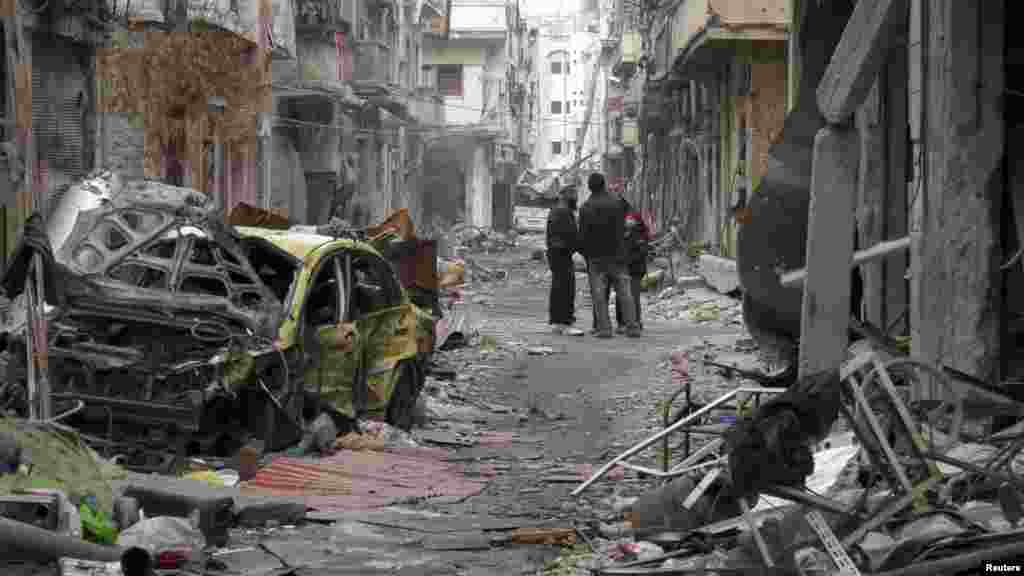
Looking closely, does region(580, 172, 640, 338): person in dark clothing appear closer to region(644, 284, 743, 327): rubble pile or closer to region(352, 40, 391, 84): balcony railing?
region(644, 284, 743, 327): rubble pile

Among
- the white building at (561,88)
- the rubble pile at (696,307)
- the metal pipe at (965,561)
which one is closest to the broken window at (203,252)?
the metal pipe at (965,561)

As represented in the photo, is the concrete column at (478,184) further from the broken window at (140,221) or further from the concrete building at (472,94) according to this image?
the broken window at (140,221)

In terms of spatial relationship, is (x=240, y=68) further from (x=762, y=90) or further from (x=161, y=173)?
(x=762, y=90)

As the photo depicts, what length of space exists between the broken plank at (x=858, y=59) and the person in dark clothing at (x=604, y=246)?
A: 42.3 feet

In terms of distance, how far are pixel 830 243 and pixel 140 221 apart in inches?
238

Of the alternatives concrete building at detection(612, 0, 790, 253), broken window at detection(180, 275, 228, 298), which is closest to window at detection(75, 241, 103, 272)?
broken window at detection(180, 275, 228, 298)

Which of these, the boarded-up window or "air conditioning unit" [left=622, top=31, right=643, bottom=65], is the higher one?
"air conditioning unit" [left=622, top=31, right=643, bottom=65]

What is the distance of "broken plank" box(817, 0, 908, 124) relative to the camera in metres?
7.52

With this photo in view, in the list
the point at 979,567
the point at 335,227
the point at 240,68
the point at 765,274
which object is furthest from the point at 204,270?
the point at 240,68

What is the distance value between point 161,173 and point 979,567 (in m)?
21.0

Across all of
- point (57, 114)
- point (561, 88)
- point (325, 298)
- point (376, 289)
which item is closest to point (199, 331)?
point (325, 298)

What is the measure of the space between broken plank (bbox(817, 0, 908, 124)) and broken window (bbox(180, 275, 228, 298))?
5102 millimetres

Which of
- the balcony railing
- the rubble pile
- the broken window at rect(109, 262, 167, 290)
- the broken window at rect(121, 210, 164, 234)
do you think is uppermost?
the balcony railing

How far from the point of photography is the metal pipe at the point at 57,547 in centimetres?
666
